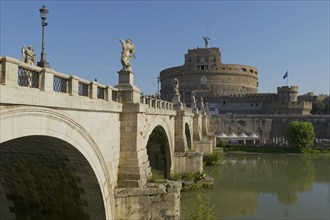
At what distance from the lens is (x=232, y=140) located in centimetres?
5234

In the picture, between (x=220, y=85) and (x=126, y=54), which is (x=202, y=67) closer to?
(x=220, y=85)

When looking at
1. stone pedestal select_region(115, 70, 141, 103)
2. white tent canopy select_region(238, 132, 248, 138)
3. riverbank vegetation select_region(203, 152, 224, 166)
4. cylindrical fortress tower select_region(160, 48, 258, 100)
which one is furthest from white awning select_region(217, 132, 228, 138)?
stone pedestal select_region(115, 70, 141, 103)

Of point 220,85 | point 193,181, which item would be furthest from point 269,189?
point 220,85

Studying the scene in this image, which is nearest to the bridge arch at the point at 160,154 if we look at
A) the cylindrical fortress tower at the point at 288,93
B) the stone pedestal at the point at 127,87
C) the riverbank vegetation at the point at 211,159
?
the stone pedestal at the point at 127,87

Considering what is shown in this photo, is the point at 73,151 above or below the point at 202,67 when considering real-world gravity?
below

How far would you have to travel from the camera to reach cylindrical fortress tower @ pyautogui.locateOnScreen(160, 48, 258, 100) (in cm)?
7600

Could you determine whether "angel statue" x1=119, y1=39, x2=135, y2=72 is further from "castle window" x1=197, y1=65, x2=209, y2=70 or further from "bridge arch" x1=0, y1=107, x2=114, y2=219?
"castle window" x1=197, y1=65, x2=209, y2=70

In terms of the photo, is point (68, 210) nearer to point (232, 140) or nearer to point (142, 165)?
point (142, 165)

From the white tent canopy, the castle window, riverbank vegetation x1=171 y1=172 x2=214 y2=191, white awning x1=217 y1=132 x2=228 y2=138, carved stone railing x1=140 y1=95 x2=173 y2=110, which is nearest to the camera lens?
carved stone railing x1=140 y1=95 x2=173 y2=110

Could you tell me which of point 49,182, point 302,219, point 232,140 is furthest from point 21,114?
point 232,140

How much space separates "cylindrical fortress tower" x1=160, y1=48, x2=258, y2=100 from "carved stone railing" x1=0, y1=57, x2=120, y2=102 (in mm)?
65412

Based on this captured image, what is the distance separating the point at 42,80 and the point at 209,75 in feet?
231

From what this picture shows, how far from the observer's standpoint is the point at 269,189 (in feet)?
88.3

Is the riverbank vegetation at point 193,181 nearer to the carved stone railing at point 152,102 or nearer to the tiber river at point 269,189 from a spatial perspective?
the tiber river at point 269,189
